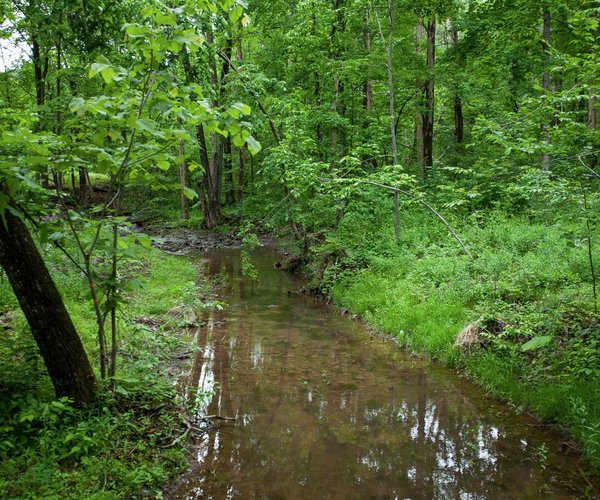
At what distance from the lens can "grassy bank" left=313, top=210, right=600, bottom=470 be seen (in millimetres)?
5492

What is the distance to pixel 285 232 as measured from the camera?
1512 centimetres

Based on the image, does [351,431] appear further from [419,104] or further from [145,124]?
[419,104]

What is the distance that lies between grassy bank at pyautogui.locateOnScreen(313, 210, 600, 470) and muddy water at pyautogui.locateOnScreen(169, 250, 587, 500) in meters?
0.40

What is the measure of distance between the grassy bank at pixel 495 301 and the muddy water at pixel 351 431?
0.40 meters

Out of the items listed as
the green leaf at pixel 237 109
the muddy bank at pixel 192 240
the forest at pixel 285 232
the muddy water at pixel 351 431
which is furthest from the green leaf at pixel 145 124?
the muddy bank at pixel 192 240

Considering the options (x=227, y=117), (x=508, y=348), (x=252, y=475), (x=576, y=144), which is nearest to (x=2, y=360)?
(x=252, y=475)

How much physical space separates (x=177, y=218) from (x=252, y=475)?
25.3m

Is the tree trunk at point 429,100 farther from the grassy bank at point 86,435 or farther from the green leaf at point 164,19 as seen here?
the green leaf at point 164,19

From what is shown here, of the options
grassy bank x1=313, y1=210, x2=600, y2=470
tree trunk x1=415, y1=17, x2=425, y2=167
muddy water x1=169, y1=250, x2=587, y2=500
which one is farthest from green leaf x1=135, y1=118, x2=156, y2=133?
tree trunk x1=415, y1=17, x2=425, y2=167

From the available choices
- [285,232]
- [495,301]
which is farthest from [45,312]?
[285,232]

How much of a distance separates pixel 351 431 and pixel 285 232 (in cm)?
1027

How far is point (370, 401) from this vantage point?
6070 mm

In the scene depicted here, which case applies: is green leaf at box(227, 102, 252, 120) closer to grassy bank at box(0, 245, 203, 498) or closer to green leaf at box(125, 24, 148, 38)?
green leaf at box(125, 24, 148, 38)

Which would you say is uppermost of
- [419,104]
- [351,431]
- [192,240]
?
[419,104]
